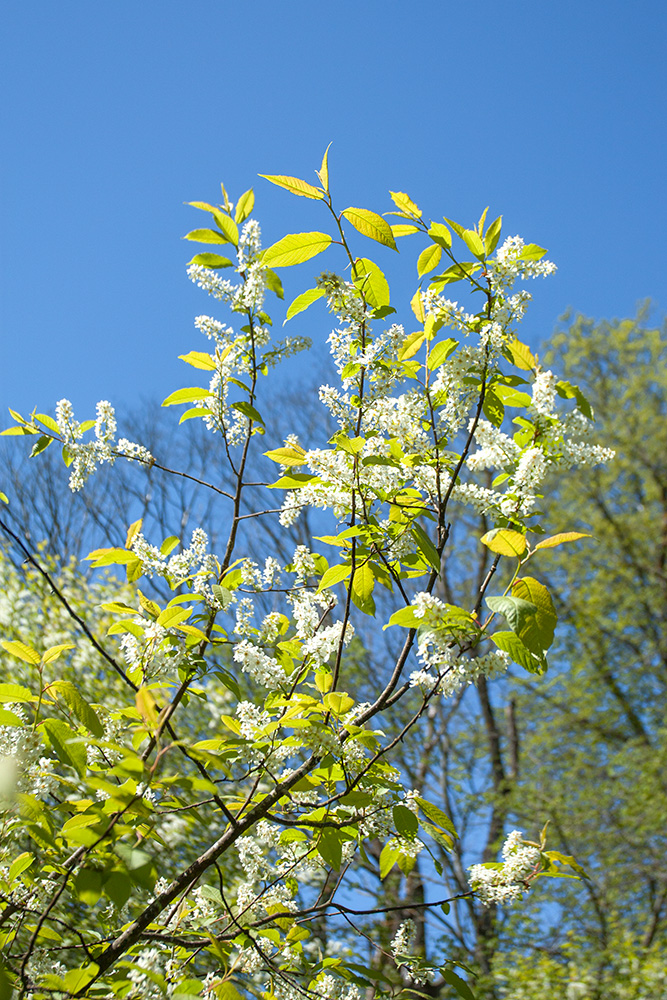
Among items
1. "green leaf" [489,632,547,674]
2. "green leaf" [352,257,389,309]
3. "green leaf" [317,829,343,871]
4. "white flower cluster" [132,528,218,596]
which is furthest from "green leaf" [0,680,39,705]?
"green leaf" [352,257,389,309]

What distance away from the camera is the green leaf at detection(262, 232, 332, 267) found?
1.59m

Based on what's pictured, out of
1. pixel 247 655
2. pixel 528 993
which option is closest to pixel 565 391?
pixel 247 655

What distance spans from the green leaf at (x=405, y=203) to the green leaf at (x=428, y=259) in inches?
4.6

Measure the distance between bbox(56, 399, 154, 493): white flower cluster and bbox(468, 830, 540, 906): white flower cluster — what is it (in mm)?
1590

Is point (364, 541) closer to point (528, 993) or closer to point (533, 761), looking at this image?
point (528, 993)

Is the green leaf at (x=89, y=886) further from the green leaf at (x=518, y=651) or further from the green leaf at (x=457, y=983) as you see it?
the green leaf at (x=457, y=983)

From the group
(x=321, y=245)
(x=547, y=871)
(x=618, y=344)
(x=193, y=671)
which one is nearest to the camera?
(x=321, y=245)

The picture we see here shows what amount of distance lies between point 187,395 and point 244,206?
538 mm

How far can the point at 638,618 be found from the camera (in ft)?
37.0

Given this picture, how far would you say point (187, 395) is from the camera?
199 centimetres

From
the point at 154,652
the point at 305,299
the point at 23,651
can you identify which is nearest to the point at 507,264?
the point at 305,299

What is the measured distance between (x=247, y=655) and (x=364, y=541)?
1.39 feet

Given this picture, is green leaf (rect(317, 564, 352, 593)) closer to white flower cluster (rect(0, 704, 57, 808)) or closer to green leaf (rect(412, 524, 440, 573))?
green leaf (rect(412, 524, 440, 573))

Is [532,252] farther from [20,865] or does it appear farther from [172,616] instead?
[20,865]
